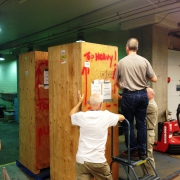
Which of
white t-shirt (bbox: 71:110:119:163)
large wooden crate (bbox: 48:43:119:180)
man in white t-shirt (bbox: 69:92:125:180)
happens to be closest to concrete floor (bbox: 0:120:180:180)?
large wooden crate (bbox: 48:43:119:180)

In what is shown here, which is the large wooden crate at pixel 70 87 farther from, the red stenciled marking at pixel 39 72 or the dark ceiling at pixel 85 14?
the dark ceiling at pixel 85 14

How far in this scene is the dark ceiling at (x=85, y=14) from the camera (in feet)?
16.3

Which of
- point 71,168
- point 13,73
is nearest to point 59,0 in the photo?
point 71,168

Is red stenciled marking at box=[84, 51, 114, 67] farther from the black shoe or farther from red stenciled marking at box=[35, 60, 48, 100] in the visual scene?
the black shoe

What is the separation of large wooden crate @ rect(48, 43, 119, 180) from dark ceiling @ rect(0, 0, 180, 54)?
2043 millimetres

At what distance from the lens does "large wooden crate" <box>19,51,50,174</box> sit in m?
3.95

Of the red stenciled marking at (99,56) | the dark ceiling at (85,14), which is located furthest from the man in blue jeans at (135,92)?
the dark ceiling at (85,14)

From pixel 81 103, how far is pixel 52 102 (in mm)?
697

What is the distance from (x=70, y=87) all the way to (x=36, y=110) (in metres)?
1.11

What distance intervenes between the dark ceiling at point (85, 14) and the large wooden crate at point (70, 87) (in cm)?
204

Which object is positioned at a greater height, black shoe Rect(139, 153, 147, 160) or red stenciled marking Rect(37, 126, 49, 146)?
red stenciled marking Rect(37, 126, 49, 146)

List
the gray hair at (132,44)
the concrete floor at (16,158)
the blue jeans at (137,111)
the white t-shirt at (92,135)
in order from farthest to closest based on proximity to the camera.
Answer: the concrete floor at (16,158) → the gray hair at (132,44) → the blue jeans at (137,111) → the white t-shirt at (92,135)

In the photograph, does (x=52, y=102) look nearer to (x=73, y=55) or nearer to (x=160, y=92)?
(x=73, y=55)

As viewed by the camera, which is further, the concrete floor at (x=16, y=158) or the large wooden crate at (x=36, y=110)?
the concrete floor at (x=16, y=158)
